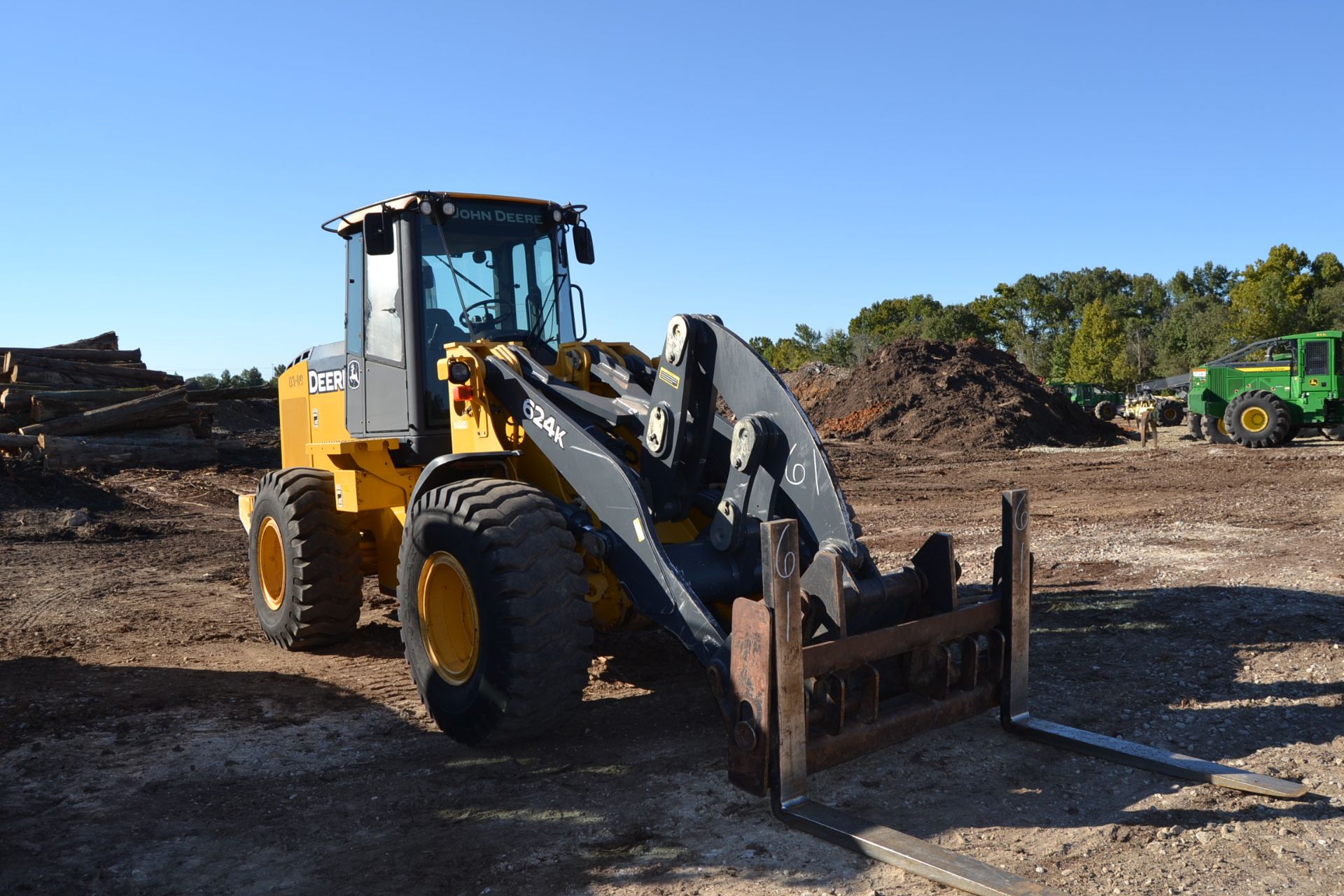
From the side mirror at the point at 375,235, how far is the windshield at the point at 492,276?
1.13ft

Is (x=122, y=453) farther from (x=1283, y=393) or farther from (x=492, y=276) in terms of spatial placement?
(x=1283, y=393)

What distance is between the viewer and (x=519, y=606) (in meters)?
4.82

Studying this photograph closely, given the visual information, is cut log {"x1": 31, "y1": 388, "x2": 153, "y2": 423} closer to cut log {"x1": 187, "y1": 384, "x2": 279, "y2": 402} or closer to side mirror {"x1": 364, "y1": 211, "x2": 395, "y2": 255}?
cut log {"x1": 187, "y1": 384, "x2": 279, "y2": 402}

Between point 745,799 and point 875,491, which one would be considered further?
point 875,491

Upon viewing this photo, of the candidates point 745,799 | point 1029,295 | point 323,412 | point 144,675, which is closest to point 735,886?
point 745,799

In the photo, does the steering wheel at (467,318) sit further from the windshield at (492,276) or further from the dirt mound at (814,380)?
the dirt mound at (814,380)

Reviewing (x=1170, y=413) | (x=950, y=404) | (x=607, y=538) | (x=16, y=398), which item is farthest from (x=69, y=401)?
(x=1170, y=413)

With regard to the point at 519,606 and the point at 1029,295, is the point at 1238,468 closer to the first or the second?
the point at 519,606

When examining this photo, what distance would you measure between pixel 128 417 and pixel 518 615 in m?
16.4

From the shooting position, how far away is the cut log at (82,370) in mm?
19359

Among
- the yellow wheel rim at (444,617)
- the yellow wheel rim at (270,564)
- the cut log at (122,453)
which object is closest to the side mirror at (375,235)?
the yellow wheel rim at (444,617)

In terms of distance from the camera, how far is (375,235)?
Result: 20.1 ft

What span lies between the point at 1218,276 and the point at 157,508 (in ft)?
333

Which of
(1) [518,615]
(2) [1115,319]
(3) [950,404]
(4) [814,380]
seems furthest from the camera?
(2) [1115,319]
